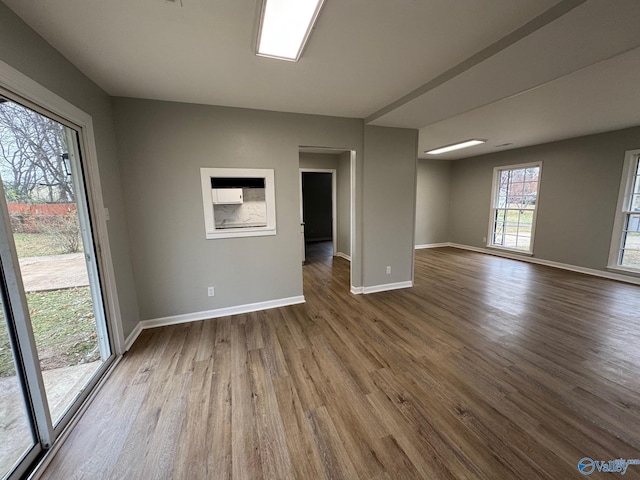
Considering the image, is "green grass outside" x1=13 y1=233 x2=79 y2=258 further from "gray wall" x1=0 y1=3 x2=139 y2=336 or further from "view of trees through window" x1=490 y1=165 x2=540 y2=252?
"view of trees through window" x1=490 y1=165 x2=540 y2=252

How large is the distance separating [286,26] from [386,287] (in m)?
3.42

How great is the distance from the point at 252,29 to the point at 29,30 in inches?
51.9

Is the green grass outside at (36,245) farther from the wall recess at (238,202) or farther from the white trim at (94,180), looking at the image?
the wall recess at (238,202)

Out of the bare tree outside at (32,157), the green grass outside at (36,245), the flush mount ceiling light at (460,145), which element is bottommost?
the green grass outside at (36,245)

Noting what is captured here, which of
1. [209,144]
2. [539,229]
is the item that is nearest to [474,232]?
[539,229]

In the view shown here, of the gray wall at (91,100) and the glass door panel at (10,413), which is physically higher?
the gray wall at (91,100)

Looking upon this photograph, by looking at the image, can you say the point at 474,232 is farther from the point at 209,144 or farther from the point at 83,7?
the point at 83,7

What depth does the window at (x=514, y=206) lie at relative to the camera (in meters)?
5.55

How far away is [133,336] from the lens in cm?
259

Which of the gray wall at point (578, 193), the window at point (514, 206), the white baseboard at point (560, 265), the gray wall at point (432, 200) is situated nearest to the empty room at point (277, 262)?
the white baseboard at point (560, 265)

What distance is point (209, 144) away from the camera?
282cm

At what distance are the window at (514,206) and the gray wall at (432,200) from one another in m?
1.33

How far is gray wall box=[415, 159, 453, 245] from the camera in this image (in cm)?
710

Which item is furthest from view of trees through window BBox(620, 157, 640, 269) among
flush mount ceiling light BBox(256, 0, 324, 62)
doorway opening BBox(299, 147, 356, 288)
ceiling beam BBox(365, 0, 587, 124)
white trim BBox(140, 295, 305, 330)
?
flush mount ceiling light BBox(256, 0, 324, 62)
